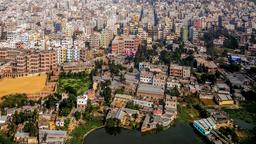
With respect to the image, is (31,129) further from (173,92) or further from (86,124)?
(173,92)

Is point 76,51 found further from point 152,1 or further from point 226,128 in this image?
point 152,1

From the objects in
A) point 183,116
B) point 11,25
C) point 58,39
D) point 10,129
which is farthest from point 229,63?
point 11,25

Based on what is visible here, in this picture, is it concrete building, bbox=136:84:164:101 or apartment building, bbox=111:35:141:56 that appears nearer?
concrete building, bbox=136:84:164:101

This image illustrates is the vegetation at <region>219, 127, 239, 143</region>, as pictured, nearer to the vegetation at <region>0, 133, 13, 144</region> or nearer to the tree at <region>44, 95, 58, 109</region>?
the tree at <region>44, 95, 58, 109</region>

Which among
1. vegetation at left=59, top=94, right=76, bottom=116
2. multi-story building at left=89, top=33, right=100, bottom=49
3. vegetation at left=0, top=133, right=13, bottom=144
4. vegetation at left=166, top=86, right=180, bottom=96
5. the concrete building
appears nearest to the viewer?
vegetation at left=0, top=133, right=13, bottom=144

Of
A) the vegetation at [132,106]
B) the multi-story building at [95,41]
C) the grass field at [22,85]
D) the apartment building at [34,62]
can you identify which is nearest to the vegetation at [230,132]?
the vegetation at [132,106]

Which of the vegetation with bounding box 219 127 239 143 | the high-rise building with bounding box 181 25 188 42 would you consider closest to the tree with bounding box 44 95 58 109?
the vegetation with bounding box 219 127 239 143

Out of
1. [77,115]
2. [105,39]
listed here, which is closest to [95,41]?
[105,39]
